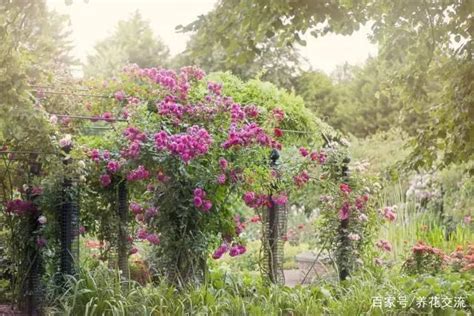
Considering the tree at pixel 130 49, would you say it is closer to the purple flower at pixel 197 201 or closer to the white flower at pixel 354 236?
the white flower at pixel 354 236

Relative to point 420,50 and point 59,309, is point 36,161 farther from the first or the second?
point 420,50

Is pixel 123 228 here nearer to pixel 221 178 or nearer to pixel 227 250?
pixel 227 250

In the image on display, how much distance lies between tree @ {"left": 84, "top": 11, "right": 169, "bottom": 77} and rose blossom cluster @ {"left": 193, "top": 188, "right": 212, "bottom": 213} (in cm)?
1665

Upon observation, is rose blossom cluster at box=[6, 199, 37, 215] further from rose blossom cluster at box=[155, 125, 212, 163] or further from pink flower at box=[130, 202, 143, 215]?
rose blossom cluster at box=[155, 125, 212, 163]

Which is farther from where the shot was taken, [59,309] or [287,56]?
[287,56]

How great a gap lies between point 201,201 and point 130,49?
750 inches

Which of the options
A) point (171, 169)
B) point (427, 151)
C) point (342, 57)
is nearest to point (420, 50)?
point (427, 151)

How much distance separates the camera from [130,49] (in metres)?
22.7

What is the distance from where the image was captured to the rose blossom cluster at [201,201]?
4.44m

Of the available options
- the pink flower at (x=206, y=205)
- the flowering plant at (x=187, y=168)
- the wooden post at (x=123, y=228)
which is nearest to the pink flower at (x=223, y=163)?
the flowering plant at (x=187, y=168)

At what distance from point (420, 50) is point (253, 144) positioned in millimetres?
1365

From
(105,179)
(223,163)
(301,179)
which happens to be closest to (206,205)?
(223,163)

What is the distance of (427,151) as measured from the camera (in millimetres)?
4512

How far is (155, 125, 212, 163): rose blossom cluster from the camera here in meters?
4.33
